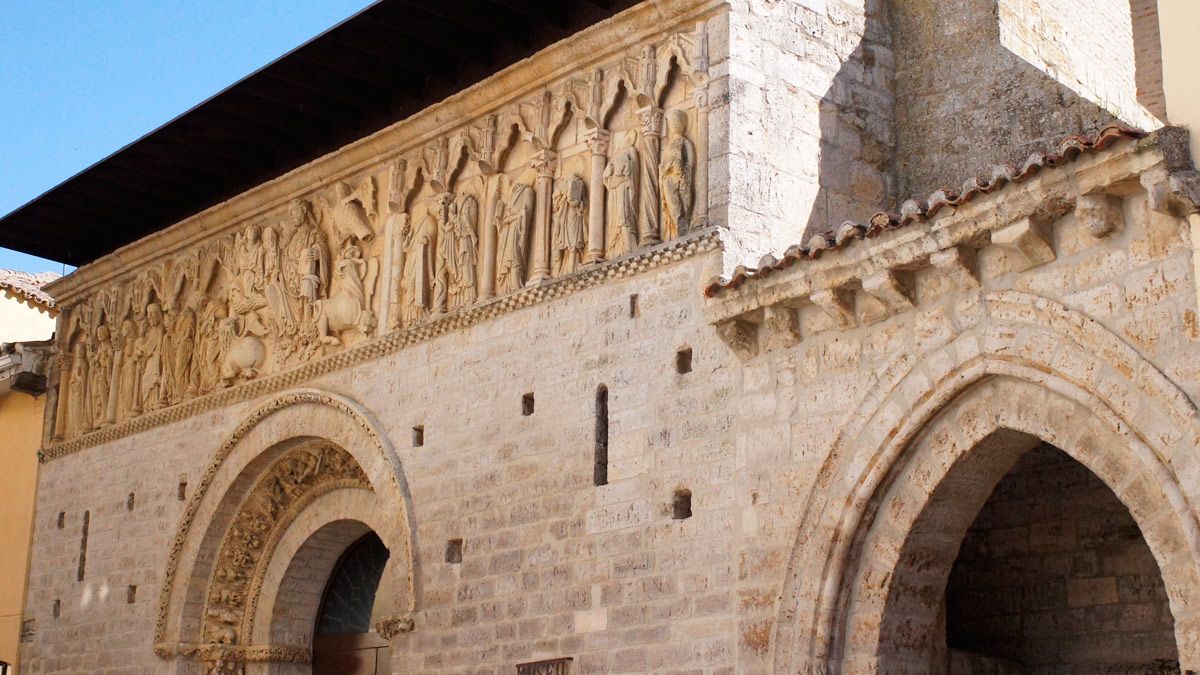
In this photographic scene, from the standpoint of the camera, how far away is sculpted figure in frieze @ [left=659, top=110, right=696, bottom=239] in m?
8.77

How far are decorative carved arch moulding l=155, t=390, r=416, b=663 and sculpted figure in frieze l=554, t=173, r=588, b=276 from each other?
251 centimetres

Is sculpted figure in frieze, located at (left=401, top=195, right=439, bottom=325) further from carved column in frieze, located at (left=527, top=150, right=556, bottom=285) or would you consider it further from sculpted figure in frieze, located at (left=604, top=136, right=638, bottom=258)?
sculpted figure in frieze, located at (left=604, top=136, right=638, bottom=258)

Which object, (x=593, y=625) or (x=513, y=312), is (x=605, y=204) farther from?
(x=593, y=625)

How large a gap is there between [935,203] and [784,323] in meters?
1.16

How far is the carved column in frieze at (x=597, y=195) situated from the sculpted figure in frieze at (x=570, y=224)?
0.07 meters

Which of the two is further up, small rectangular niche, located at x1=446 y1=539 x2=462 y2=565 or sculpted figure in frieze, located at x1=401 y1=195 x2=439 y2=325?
sculpted figure in frieze, located at x1=401 y1=195 x2=439 y2=325

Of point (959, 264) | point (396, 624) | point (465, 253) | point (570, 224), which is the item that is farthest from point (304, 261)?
point (959, 264)

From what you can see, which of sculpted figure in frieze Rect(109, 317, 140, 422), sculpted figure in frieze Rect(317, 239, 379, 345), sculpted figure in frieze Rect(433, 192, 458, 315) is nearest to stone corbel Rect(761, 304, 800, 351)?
sculpted figure in frieze Rect(433, 192, 458, 315)

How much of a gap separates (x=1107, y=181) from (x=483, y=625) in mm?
4485

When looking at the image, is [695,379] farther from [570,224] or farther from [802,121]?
[802,121]

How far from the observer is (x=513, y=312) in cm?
963

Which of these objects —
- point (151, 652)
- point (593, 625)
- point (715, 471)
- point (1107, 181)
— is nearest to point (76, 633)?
point (151, 652)

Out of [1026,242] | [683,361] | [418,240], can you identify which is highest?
[418,240]

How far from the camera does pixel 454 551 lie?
31.7ft
